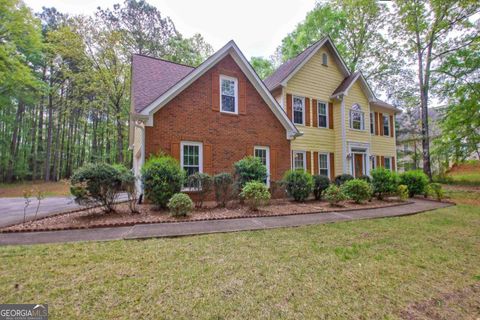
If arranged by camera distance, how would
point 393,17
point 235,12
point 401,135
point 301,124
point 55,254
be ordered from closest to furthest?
point 55,254 < point 235,12 < point 301,124 < point 393,17 < point 401,135

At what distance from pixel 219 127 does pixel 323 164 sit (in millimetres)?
7710

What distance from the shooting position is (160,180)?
6.70 metres

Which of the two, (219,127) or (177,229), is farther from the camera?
(219,127)

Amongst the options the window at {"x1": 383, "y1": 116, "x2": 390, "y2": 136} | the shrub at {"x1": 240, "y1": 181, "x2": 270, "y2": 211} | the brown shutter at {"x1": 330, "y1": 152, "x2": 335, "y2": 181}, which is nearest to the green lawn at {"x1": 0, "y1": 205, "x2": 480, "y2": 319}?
the shrub at {"x1": 240, "y1": 181, "x2": 270, "y2": 211}

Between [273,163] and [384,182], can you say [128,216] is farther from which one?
[384,182]

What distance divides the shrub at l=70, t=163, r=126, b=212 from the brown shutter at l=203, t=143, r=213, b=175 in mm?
3313

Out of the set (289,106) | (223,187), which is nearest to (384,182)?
(289,106)

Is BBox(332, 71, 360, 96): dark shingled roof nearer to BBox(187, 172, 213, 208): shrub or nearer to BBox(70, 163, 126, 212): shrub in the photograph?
BBox(187, 172, 213, 208): shrub

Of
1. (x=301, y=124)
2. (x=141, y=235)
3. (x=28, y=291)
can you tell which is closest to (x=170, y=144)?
(x=141, y=235)

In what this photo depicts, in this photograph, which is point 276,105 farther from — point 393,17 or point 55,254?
point 393,17

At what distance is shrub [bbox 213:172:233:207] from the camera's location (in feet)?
25.0

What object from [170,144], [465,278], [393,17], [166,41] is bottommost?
[465,278]

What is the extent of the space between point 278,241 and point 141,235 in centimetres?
290

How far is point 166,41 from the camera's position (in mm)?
22312
